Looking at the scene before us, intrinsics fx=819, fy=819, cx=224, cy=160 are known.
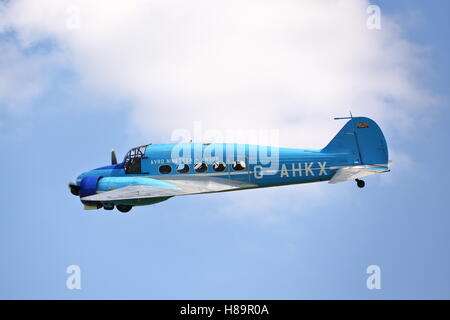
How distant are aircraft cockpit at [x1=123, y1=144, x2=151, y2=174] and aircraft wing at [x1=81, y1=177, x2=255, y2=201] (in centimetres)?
229

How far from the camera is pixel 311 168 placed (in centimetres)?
4188

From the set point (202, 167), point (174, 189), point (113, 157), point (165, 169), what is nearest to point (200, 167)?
point (202, 167)

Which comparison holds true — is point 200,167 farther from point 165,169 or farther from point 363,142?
point 363,142

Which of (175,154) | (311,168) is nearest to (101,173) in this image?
(175,154)

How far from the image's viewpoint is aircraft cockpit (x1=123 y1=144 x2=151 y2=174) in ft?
145

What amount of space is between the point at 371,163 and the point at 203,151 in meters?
8.69

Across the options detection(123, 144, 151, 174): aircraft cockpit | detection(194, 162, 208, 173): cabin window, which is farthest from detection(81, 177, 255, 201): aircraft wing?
detection(123, 144, 151, 174): aircraft cockpit

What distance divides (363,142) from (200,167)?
8506mm

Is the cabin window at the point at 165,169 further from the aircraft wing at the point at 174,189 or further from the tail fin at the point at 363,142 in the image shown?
the tail fin at the point at 363,142

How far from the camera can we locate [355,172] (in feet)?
133

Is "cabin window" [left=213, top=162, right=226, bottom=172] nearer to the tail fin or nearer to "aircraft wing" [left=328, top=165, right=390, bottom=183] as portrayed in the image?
the tail fin

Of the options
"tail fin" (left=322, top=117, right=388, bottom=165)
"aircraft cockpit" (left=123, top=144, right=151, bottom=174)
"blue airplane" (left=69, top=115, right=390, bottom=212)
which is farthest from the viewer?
"aircraft cockpit" (left=123, top=144, right=151, bottom=174)

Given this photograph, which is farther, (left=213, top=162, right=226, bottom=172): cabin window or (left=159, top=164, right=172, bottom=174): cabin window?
(left=159, top=164, right=172, bottom=174): cabin window

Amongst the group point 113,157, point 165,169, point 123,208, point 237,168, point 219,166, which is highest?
point 113,157
